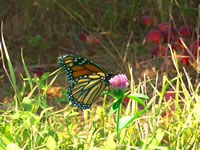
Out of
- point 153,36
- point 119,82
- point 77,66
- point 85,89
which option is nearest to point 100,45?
point 153,36

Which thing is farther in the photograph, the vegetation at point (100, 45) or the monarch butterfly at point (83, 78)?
the vegetation at point (100, 45)

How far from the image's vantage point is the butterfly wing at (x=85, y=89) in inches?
70.5

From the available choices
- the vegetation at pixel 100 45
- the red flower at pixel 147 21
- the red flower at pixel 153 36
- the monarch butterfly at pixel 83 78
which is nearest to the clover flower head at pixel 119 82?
the monarch butterfly at pixel 83 78

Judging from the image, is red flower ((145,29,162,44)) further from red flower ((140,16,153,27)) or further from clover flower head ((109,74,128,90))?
clover flower head ((109,74,128,90))

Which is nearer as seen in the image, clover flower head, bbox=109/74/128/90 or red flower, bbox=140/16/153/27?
clover flower head, bbox=109/74/128/90

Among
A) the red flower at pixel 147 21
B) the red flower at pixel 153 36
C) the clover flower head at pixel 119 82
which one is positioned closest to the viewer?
the clover flower head at pixel 119 82

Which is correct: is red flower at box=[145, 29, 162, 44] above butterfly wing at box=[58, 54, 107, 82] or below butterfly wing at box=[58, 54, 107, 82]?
above

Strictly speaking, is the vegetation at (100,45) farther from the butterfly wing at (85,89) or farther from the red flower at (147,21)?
the butterfly wing at (85,89)

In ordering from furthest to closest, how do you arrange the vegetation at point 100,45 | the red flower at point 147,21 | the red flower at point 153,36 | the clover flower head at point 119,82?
1. the red flower at point 147,21
2. the red flower at point 153,36
3. the vegetation at point 100,45
4. the clover flower head at point 119,82

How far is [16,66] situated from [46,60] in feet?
1.51

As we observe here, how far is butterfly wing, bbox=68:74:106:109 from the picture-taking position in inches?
70.5

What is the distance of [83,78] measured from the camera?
185 cm

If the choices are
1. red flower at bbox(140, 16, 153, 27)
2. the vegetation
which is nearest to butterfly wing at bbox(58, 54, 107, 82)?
the vegetation

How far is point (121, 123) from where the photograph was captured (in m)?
1.33
